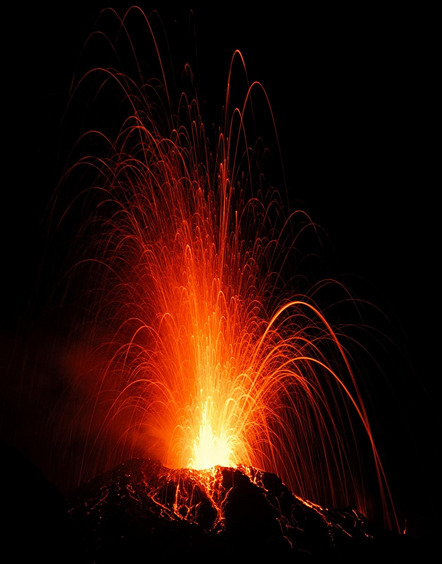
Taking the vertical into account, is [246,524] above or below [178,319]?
below

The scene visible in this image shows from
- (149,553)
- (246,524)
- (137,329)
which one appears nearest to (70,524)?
(149,553)

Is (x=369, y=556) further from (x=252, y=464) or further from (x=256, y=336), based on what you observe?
(x=256, y=336)

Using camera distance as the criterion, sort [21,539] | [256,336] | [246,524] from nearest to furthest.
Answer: [21,539] < [246,524] < [256,336]

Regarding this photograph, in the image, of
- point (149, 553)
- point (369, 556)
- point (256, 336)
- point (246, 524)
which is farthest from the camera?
point (256, 336)

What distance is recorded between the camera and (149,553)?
61.4 feet

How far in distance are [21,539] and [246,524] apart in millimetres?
11892

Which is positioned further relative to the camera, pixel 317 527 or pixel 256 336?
pixel 256 336

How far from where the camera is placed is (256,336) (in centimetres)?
2417

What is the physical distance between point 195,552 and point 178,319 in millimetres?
8706

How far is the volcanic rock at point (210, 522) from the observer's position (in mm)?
19359

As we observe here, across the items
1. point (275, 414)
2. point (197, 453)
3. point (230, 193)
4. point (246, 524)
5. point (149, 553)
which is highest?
point (230, 193)

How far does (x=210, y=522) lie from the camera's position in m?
20.9

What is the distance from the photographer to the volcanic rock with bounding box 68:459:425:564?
1936 cm

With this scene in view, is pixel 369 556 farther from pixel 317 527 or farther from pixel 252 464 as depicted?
pixel 252 464
